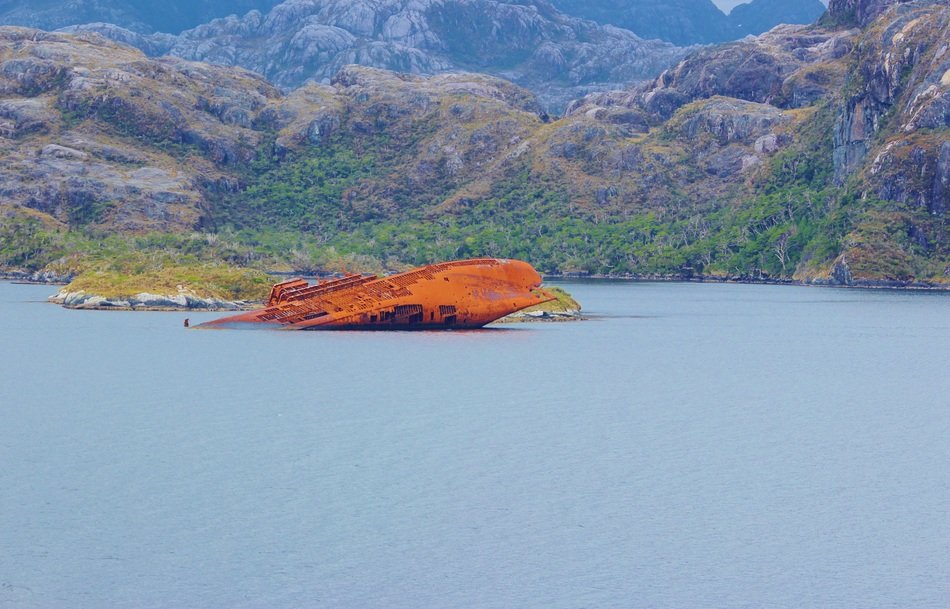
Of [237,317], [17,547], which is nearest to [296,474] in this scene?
[17,547]

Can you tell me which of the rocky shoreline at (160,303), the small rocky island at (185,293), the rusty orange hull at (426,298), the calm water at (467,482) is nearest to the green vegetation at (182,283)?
the small rocky island at (185,293)

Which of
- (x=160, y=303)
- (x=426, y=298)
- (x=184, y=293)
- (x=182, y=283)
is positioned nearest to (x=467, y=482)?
(x=426, y=298)

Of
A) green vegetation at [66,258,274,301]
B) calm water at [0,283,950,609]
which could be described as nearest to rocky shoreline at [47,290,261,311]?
green vegetation at [66,258,274,301]

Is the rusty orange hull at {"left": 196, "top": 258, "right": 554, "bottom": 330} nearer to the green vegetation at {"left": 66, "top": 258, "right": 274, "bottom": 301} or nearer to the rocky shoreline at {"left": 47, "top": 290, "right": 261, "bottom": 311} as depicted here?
the rocky shoreline at {"left": 47, "top": 290, "right": 261, "bottom": 311}

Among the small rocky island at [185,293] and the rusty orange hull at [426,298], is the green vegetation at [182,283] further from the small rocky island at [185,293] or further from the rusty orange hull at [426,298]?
the rusty orange hull at [426,298]

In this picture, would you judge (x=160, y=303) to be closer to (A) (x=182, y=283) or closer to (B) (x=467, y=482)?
(A) (x=182, y=283)
